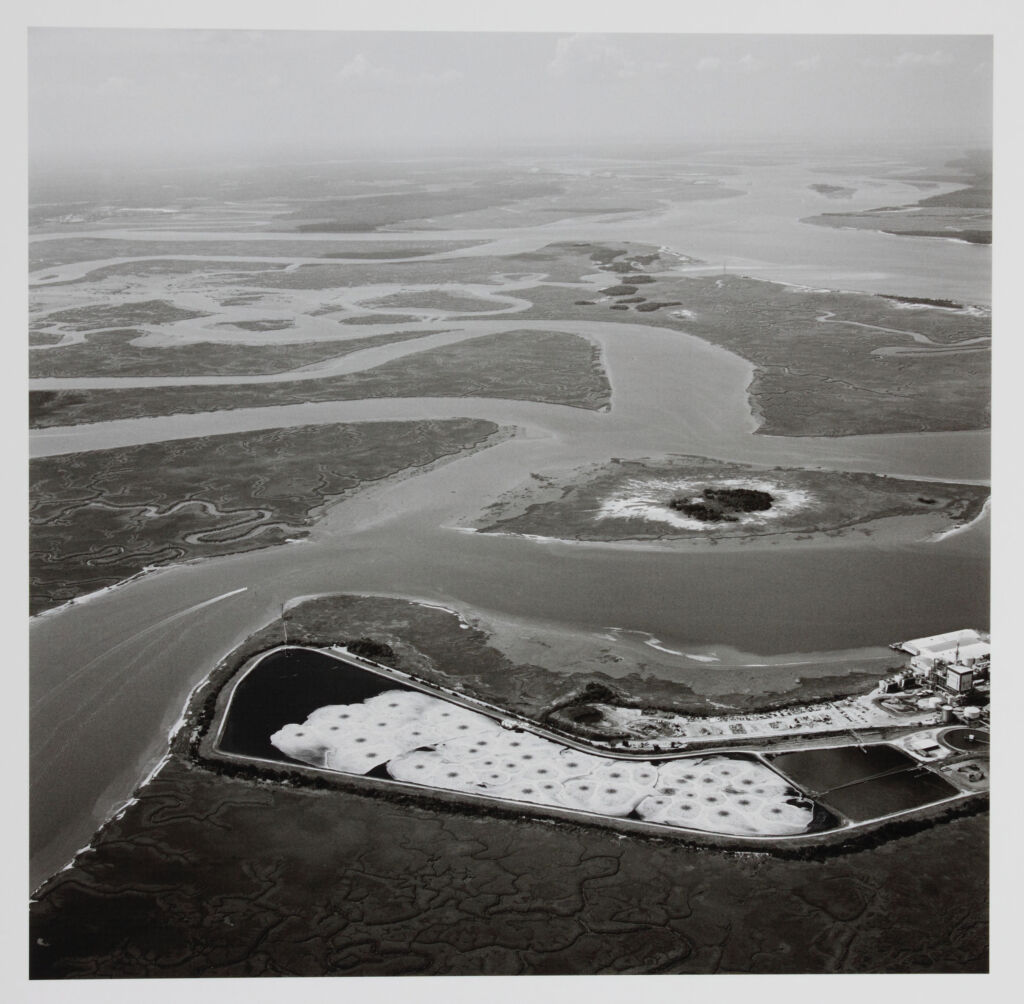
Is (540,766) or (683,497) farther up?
(683,497)

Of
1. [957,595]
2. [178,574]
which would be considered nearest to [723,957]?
[957,595]

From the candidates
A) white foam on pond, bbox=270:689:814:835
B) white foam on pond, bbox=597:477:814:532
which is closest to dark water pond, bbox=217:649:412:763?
white foam on pond, bbox=270:689:814:835

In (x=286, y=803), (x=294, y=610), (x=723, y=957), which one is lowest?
(x=723, y=957)

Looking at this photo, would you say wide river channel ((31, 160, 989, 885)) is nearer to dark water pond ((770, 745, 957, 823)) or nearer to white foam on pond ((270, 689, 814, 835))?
dark water pond ((770, 745, 957, 823))

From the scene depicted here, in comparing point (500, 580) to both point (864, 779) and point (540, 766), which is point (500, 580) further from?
point (864, 779)

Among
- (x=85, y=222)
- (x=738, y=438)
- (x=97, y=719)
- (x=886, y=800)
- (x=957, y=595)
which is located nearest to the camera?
(x=886, y=800)

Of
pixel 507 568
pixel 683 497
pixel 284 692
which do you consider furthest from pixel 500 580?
pixel 683 497

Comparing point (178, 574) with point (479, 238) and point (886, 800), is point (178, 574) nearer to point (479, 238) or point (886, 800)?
point (886, 800)

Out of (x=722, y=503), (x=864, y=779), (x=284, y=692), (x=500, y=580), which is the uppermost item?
(x=722, y=503)
